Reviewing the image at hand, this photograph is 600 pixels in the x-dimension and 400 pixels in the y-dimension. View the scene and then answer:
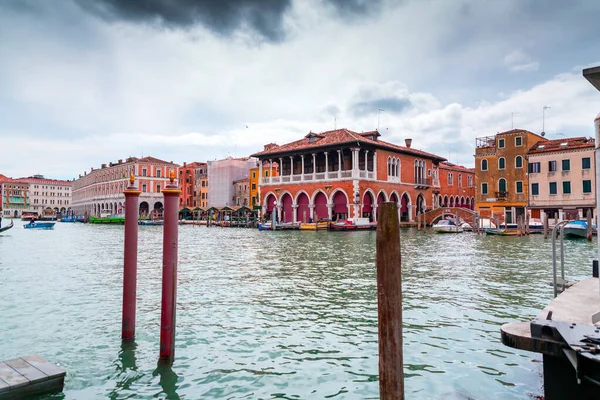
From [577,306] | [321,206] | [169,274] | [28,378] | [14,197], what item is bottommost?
[28,378]

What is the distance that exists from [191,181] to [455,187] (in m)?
38.2

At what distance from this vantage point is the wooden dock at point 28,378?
3.50 metres

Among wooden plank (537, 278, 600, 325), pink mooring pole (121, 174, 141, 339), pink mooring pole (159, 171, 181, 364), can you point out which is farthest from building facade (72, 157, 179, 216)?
wooden plank (537, 278, 600, 325)

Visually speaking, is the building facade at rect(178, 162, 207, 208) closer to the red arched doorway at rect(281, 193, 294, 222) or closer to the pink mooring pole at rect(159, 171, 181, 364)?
the red arched doorway at rect(281, 193, 294, 222)

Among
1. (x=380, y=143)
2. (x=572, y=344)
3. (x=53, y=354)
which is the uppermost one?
(x=380, y=143)

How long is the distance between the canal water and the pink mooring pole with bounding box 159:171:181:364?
260 millimetres

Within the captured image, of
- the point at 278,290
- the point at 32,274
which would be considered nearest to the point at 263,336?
the point at 278,290

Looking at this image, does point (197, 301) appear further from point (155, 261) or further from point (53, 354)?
point (155, 261)

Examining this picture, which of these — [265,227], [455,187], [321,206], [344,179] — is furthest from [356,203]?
[455,187]

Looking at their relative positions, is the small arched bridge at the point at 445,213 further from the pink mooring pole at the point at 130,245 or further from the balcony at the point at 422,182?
the pink mooring pole at the point at 130,245

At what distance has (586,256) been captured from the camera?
1441 centimetres

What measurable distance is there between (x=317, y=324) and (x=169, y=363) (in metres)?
2.13

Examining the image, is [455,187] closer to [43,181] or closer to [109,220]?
[109,220]

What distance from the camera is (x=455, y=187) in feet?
167
